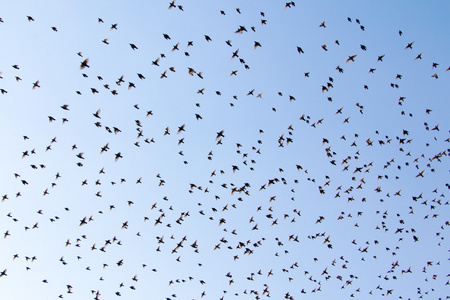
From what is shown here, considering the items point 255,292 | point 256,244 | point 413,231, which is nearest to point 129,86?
point 256,244

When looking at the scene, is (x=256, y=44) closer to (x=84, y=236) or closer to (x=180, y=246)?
(x=180, y=246)

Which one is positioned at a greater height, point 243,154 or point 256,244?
point 243,154

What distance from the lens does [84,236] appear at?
41531mm

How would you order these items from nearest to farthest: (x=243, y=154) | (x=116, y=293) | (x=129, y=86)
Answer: (x=129, y=86) < (x=243, y=154) < (x=116, y=293)

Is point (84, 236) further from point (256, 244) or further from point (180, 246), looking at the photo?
point (256, 244)

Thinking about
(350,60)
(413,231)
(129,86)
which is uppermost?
(350,60)

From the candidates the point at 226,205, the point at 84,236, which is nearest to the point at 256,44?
the point at 226,205

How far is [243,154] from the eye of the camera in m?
39.3

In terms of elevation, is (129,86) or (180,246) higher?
(129,86)

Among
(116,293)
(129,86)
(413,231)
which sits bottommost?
(116,293)

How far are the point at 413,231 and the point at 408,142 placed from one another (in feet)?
34.2

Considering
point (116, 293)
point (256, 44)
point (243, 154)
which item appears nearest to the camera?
point (256, 44)

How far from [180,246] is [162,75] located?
55.9ft

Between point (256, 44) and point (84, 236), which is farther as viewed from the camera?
point (84, 236)
